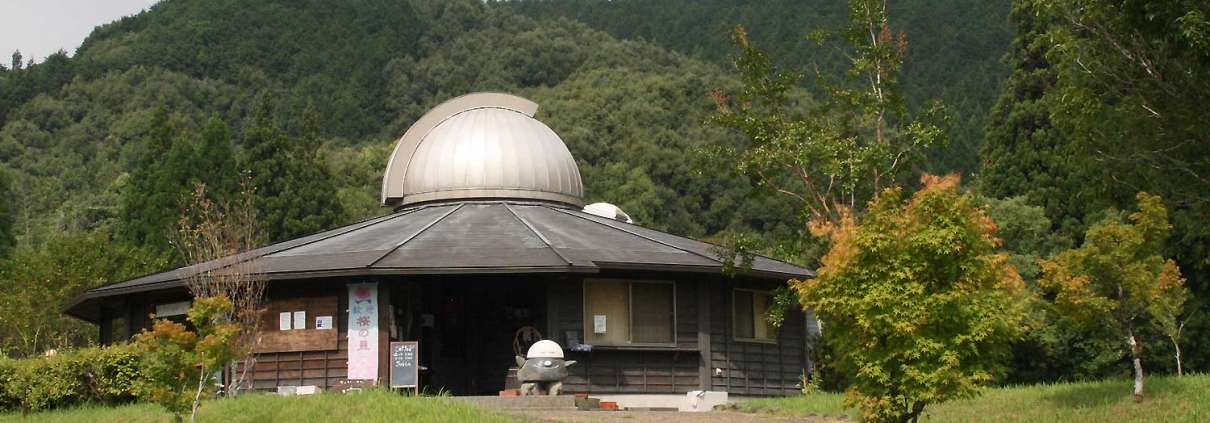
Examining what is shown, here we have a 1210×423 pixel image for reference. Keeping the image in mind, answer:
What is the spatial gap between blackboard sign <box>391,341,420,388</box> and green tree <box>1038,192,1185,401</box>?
10527mm

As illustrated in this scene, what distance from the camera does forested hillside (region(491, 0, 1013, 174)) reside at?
244 feet

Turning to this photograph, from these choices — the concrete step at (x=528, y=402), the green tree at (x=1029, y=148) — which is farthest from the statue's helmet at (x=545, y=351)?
the green tree at (x=1029, y=148)

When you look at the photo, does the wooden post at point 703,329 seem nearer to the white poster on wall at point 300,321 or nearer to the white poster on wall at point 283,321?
the white poster on wall at point 300,321

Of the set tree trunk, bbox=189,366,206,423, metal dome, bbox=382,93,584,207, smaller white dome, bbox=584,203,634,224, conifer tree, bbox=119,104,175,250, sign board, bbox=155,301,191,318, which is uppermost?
conifer tree, bbox=119,104,175,250

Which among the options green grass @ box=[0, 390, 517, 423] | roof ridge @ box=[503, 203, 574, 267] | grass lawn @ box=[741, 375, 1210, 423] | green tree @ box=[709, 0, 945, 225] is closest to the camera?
green grass @ box=[0, 390, 517, 423]

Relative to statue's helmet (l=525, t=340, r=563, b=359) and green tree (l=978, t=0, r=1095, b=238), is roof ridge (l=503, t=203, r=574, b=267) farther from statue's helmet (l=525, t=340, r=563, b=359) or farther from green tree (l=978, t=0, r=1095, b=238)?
green tree (l=978, t=0, r=1095, b=238)

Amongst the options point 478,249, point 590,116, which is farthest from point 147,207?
point 478,249

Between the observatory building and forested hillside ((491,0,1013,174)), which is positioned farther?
forested hillside ((491,0,1013,174))

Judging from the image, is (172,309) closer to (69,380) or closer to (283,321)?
(283,321)

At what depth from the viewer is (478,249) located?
24.7 meters

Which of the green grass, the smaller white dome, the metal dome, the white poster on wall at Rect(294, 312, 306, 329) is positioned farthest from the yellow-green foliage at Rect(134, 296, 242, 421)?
the smaller white dome

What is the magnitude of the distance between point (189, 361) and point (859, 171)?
32.6 feet

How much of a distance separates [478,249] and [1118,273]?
1076cm

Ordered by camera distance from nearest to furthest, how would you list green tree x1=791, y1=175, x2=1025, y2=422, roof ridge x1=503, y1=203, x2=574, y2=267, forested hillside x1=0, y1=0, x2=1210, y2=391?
green tree x1=791, y1=175, x2=1025, y2=422 → forested hillside x1=0, y1=0, x2=1210, y2=391 → roof ridge x1=503, y1=203, x2=574, y2=267
